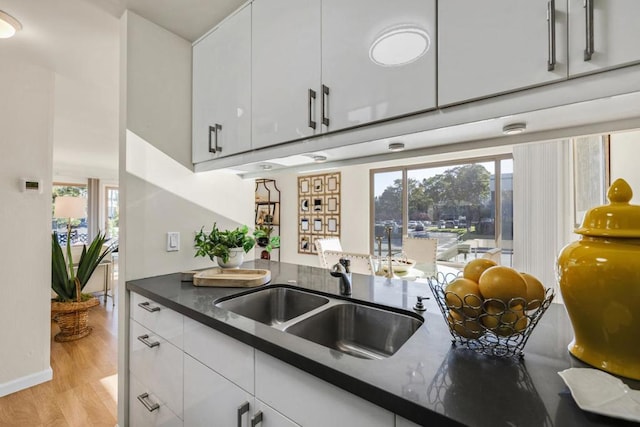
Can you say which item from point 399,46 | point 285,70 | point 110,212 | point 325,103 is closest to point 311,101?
point 325,103

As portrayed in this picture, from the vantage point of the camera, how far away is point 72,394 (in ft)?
6.73

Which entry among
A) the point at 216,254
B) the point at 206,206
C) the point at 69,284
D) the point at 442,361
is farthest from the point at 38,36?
the point at 442,361

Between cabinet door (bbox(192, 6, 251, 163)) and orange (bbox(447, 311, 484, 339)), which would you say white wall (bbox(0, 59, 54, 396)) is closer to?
cabinet door (bbox(192, 6, 251, 163))

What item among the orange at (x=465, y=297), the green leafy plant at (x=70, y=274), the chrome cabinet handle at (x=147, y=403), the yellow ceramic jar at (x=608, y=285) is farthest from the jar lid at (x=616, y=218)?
the green leafy plant at (x=70, y=274)

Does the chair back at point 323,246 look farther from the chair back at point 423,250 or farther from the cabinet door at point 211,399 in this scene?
the cabinet door at point 211,399

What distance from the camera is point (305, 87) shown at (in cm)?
123

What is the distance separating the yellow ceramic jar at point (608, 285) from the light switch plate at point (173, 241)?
69.9 inches

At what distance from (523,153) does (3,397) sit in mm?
4824

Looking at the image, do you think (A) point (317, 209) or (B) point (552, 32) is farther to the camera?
(A) point (317, 209)

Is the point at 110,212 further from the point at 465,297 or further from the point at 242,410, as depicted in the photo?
the point at 465,297

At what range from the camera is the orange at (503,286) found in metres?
0.70

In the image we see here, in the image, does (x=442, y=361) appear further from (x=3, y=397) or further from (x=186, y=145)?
(x=3, y=397)

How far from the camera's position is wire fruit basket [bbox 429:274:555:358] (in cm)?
70

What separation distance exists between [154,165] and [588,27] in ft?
6.10
